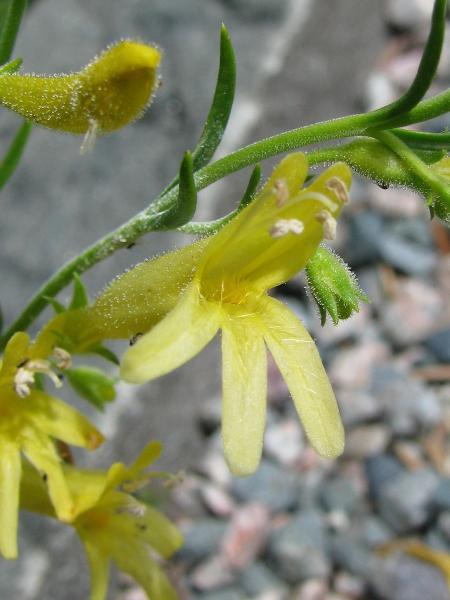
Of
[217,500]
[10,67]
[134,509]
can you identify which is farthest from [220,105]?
[217,500]

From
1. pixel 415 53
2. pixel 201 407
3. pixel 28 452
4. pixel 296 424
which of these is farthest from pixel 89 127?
pixel 415 53

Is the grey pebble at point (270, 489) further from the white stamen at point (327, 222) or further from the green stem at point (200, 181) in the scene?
the white stamen at point (327, 222)

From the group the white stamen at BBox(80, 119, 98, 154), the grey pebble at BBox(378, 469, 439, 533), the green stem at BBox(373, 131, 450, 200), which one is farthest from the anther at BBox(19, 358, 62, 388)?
the grey pebble at BBox(378, 469, 439, 533)

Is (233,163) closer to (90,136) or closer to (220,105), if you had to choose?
(220,105)

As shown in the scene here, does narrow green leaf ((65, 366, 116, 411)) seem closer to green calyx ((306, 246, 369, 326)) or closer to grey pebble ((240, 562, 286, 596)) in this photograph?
green calyx ((306, 246, 369, 326))

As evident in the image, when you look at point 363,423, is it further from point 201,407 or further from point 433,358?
point 201,407

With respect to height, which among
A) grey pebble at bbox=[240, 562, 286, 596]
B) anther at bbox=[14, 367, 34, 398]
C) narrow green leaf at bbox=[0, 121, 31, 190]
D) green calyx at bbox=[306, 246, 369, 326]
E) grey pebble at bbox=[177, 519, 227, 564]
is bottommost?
grey pebble at bbox=[240, 562, 286, 596]
